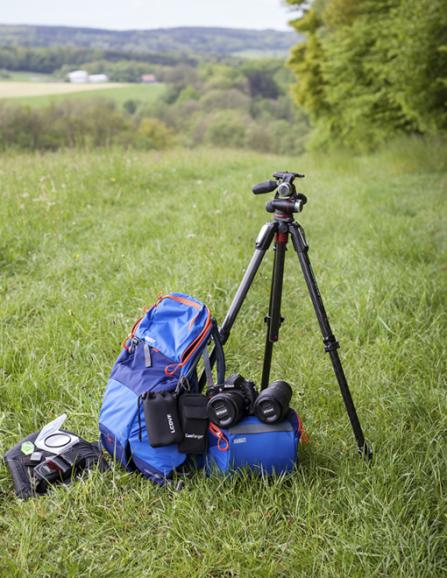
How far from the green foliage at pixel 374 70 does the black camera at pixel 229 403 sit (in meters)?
10.5

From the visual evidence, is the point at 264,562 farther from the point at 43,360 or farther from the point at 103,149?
the point at 103,149

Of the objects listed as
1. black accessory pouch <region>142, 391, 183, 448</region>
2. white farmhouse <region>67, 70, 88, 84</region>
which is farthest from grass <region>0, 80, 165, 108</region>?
black accessory pouch <region>142, 391, 183, 448</region>

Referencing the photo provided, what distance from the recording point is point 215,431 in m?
2.42

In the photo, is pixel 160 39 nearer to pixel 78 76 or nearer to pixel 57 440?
pixel 78 76

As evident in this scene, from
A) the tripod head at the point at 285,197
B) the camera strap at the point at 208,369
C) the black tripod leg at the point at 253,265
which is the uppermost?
the tripod head at the point at 285,197

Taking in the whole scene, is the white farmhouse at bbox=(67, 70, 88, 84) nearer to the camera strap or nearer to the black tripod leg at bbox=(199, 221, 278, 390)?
the black tripod leg at bbox=(199, 221, 278, 390)

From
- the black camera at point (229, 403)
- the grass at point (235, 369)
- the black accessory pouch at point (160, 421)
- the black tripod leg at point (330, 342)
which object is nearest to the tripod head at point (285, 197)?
the black tripod leg at point (330, 342)

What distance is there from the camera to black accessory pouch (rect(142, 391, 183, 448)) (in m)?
2.37

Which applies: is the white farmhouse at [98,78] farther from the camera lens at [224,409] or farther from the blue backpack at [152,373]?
the camera lens at [224,409]

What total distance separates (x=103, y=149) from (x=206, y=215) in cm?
406

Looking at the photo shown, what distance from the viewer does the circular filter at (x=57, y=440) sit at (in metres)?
2.56

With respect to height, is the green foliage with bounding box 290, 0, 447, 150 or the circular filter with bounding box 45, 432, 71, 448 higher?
the green foliage with bounding box 290, 0, 447, 150

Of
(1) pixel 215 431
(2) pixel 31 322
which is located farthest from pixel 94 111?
(1) pixel 215 431

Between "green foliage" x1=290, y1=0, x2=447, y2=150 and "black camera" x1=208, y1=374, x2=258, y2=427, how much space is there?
1049 cm
